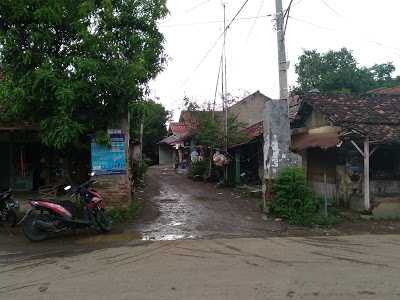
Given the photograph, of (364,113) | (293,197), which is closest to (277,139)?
(293,197)

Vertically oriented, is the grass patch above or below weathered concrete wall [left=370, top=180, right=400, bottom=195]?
below

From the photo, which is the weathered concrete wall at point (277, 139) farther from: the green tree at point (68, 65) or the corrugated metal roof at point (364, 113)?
the green tree at point (68, 65)

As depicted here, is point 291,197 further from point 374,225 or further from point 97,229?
point 97,229

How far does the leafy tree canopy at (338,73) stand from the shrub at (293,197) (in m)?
26.7

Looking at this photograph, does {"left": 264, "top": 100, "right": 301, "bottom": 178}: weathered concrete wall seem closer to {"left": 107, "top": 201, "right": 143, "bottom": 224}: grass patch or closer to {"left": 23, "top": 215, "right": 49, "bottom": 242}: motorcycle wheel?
{"left": 107, "top": 201, "right": 143, "bottom": 224}: grass patch

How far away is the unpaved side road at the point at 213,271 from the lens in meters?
5.84

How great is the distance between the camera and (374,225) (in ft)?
39.3

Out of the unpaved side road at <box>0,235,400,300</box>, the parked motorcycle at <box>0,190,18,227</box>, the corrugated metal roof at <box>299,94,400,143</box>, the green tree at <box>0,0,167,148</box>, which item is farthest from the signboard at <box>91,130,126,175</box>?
the corrugated metal roof at <box>299,94,400,143</box>

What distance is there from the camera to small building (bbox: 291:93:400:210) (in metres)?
13.0

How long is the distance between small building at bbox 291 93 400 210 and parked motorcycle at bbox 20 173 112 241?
6.72m

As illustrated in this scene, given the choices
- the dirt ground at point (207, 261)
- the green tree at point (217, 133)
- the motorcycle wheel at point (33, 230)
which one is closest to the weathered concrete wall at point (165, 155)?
the green tree at point (217, 133)

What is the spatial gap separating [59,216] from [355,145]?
26.7ft

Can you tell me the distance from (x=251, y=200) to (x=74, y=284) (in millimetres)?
11180

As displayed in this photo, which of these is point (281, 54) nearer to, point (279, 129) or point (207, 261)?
point (279, 129)
